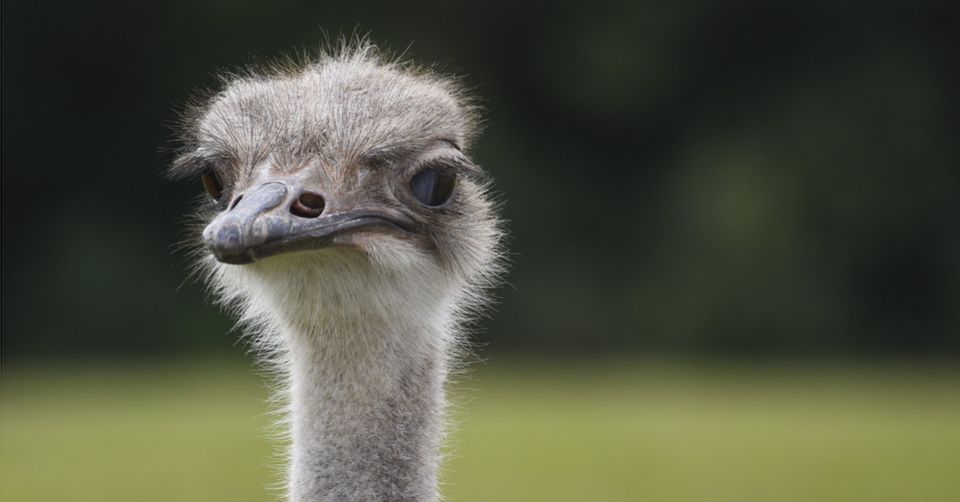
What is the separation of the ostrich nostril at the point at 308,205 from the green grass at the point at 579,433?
11.6 ft

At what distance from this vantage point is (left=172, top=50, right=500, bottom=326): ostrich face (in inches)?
103

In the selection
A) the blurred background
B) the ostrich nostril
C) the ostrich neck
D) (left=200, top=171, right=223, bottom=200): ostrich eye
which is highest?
the blurred background

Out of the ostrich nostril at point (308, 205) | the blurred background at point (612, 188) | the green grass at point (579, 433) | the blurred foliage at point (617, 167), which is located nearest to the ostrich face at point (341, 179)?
the ostrich nostril at point (308, 205)

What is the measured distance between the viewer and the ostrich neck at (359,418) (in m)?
2.79

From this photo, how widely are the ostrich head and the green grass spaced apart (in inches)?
126

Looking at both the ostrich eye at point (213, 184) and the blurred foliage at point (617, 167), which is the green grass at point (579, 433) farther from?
the ostrich eye at point (213, 184)

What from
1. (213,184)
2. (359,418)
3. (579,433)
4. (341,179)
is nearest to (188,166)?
(213,184)

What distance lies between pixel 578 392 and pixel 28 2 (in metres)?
6.59

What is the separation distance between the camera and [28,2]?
15.7m

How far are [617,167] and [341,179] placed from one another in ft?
44.8

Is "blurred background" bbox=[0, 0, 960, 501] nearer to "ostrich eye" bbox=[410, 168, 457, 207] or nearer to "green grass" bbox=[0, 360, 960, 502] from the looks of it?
"green grass" bbox=[0, 360, 960, 502]

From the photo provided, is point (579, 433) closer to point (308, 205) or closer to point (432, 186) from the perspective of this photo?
point (432, 186)

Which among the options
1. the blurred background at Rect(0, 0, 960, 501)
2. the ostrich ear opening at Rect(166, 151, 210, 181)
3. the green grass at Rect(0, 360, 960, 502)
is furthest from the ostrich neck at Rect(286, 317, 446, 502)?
the blurred background at Rect(0, 0, 960, 501)

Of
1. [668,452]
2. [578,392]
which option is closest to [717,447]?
[668,452]
